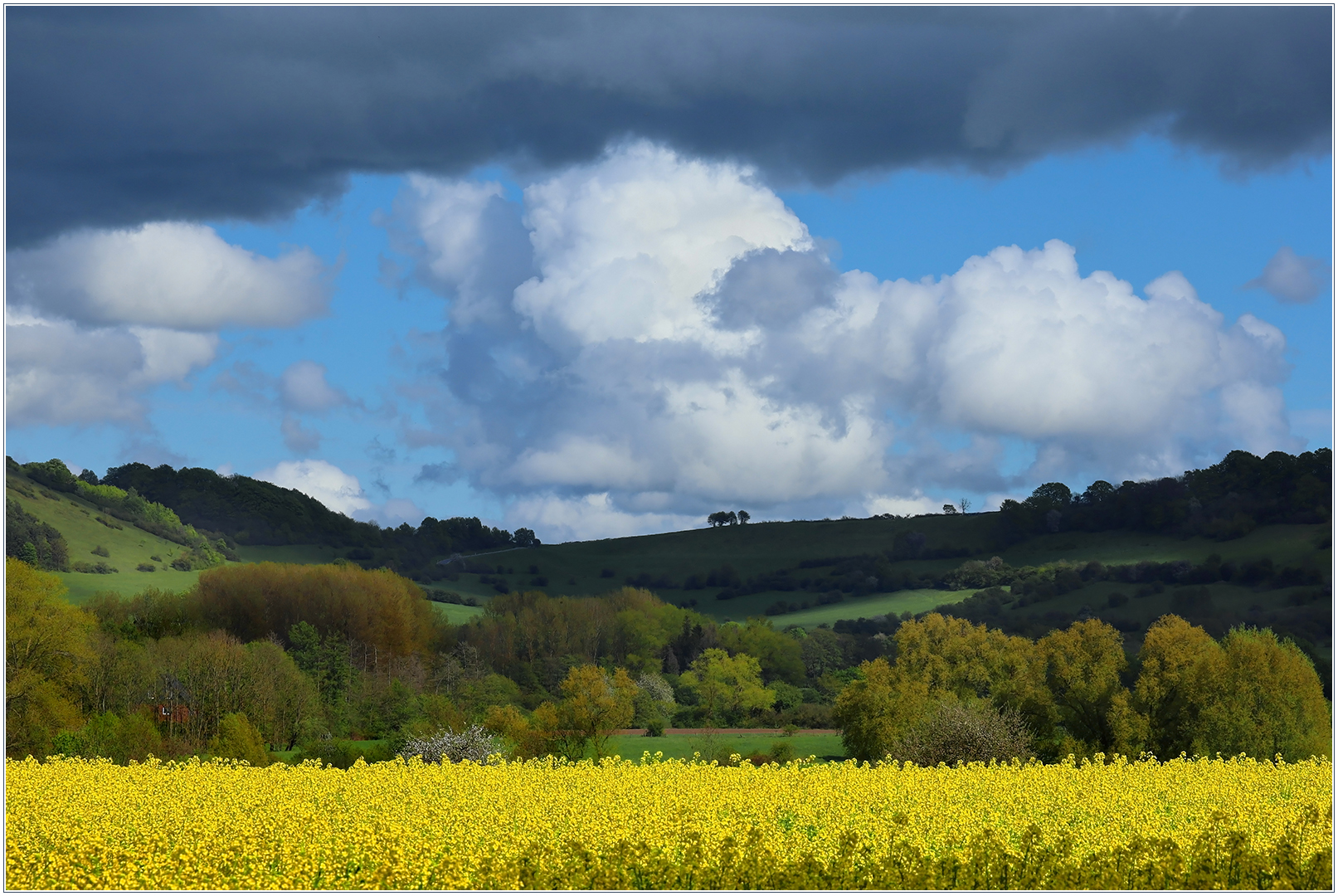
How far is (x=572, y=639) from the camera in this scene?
12581 cm

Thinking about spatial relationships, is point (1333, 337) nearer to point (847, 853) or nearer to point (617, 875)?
point (847, 853)

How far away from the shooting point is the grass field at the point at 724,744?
6184 centimetres

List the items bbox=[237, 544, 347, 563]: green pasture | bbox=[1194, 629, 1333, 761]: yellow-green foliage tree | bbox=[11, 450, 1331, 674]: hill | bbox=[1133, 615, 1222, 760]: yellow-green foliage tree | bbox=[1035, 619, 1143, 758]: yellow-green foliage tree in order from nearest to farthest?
bbox=[1194, 629, 1333, 761]: yellow-green foliage tree
bbox=[1133, 615, 1222, 760]: yellow-green foliage tree
bbox=[1035, 619, 1143, 758]: yellow-green foliage tree
bbox=[11, 450, 1331, 674]: hill
bbox=[237, 544, 347, 563]: green pasture

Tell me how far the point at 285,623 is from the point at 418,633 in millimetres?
13973

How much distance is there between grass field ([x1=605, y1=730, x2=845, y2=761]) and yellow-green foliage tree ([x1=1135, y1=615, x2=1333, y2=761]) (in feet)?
57.2

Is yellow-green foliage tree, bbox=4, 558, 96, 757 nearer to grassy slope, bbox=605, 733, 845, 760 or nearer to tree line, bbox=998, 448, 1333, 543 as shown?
grassy slope, bbox=605, 733, 845, 760

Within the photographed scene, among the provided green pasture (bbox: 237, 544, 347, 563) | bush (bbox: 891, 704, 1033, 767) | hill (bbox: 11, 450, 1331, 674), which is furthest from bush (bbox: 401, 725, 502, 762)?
green pasture (bbox: 237, 544, 347, 563)

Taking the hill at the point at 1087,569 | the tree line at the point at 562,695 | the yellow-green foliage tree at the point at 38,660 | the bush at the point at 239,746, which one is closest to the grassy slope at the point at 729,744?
the tree line at the point at 562,695

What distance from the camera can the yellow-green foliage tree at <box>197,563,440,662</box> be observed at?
117 meters

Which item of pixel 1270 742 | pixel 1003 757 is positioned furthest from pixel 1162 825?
pixel 1270 742

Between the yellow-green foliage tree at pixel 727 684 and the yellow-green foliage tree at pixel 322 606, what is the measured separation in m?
29.4

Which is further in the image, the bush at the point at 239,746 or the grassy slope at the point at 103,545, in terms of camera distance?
the grassy slope at the point at 103,545

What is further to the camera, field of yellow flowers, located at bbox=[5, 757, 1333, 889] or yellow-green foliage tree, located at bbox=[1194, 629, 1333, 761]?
yellow-green foliage tree, located at bbox=[1194, 629, 1333, 761]

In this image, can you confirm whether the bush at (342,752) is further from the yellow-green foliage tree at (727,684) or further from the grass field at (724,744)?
the yellow-green foliage tree at (727,684)
